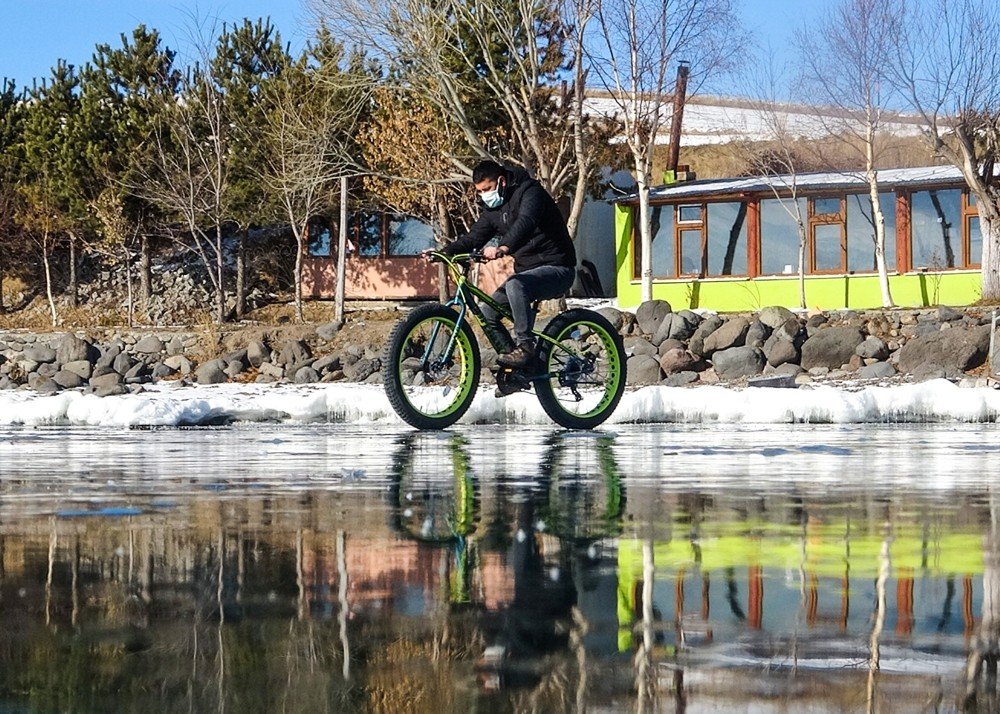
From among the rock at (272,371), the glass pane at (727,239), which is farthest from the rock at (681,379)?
the glass pane at (727,239)

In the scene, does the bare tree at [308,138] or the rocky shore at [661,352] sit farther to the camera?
the bare tree at [308,138]

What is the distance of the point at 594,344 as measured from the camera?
12633 millimetres

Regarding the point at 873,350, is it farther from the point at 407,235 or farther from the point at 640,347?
the point at 407,235

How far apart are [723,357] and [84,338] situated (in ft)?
60.4

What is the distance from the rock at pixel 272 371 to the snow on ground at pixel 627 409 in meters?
21.3

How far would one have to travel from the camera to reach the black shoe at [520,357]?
1189 cm

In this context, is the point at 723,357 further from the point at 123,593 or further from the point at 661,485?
the point at 123,593

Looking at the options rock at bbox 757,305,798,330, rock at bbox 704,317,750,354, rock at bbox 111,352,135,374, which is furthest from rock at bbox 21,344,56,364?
rock at bbox 757,305,798,330

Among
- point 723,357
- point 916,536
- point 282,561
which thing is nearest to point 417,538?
point 282,561

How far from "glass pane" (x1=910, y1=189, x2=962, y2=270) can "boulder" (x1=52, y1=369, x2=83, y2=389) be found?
21.5 meters

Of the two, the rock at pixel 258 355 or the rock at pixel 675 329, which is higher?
the rock at pixel 675 329

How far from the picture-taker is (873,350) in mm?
31047

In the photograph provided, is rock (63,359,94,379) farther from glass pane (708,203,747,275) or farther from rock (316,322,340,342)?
glass pane (708,203,747,275)

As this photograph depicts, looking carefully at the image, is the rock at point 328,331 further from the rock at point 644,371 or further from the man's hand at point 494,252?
the man's hand at point 494,252
